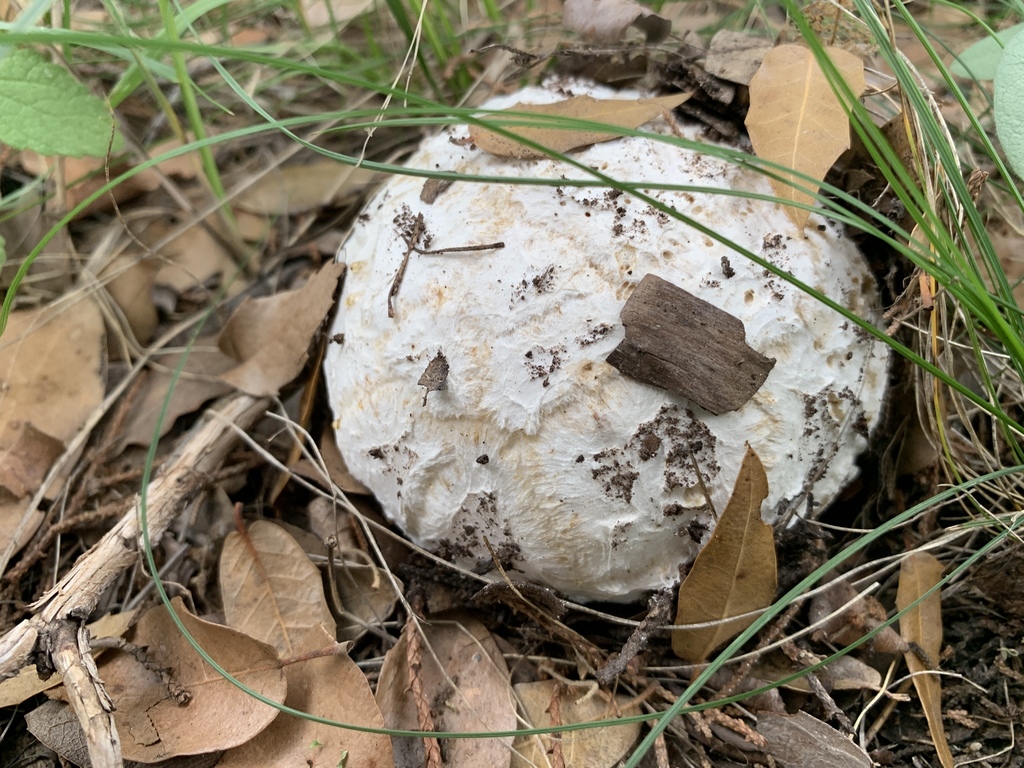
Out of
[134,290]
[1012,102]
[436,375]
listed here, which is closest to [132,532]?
[436,375]

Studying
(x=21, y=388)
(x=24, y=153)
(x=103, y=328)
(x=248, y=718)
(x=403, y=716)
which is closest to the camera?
(x=248, y=718)

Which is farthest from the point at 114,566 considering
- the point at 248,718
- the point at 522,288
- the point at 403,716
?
the point at 522,288

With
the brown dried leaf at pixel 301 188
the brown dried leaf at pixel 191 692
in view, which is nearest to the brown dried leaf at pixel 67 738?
the brown dried leaf at pixel 191 692

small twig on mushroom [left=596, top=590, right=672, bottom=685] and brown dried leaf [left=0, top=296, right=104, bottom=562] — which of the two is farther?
brown dried leaf [left=0, top=296, right=104, bottom=562]

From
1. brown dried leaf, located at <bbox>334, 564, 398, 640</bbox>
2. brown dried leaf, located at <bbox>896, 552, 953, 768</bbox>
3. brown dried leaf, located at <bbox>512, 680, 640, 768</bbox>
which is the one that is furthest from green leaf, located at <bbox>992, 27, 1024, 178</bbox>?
brown dried leaf, located at <bbox>334, 564, 398, 640</bbox>

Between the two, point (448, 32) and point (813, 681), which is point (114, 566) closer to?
point (813, 681)

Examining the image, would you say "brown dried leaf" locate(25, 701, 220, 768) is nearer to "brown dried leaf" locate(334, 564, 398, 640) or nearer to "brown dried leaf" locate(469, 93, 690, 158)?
"brown dried leaf" locate(334, 564, 398, 640)

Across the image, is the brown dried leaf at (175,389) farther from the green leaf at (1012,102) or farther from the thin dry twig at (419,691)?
the green leaf at (1012,102)

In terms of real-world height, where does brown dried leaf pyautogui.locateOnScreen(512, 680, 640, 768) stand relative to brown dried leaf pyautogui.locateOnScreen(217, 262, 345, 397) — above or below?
below
